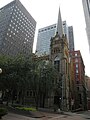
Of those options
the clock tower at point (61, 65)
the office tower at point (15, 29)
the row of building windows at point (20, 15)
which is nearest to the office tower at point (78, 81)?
the clock tower at point (61, 65)

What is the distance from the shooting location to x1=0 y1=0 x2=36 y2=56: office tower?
9325 centimetres

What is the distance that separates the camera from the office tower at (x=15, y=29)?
93250 mm

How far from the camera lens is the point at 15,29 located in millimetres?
101875

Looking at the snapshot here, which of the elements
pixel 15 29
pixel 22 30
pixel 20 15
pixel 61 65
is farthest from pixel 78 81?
pixel 20 15

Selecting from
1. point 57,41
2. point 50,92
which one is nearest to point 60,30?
point 57,41

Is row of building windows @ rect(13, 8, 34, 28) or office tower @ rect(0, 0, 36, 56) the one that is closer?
office tower @ rect(0, 0, 36, 56)

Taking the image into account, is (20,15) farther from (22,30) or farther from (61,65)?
(61,65)

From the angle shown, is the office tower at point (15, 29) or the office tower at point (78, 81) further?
the office tower at point (15, 29)

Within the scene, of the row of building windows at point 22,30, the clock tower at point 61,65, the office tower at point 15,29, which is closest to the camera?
the clock tower at point 61,65

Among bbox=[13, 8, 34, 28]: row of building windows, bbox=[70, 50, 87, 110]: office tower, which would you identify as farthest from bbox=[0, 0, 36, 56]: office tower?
bbox=[70, 50, 87, 110]: office tower

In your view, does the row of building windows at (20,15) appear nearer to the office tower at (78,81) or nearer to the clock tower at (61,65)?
the office tower at (78,81)

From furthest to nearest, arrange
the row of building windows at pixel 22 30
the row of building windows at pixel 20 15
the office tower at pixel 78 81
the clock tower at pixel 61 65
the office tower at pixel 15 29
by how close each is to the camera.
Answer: the row of building windows at pixel 20 15, the row of building windows at pixel 22 30, the office tower at pixel 15 29, the office tower at pixel 78 81, the clock tower at pixel 61 65

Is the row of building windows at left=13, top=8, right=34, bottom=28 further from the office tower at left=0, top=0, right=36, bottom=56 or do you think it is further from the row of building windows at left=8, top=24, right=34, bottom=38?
the row of building windows at left=8, top=24, right=34, bottom=38

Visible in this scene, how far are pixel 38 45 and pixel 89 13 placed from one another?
133 m
